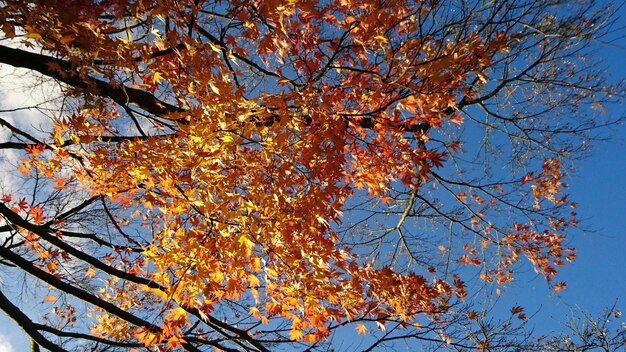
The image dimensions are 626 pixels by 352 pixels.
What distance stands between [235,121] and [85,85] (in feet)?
4.55

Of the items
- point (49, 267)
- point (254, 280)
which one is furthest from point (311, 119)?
point (49, 267)

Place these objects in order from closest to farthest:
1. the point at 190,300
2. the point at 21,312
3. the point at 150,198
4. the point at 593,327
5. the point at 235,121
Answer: the point at 235,121 < the point at 190,300 < the point at 21,312 < the point at 150,198 < the point at 593,327

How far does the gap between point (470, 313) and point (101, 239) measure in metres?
5.31

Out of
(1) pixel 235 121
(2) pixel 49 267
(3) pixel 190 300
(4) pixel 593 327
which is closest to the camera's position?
(1) pixel 235 121

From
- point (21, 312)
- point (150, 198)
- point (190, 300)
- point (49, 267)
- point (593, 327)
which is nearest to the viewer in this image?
point (190, 300)

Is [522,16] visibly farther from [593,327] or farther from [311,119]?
[593,327]

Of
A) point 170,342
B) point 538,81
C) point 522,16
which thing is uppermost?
point 538,81

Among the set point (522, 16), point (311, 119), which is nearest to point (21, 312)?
point (311, 119)

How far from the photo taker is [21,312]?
15.2 ft

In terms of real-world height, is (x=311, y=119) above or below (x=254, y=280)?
above

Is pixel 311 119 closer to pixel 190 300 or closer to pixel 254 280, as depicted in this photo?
pixel 254 280

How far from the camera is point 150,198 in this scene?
4.99 meters

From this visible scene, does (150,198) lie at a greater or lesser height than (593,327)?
lesser

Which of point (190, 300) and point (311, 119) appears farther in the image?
point (311, 119)
